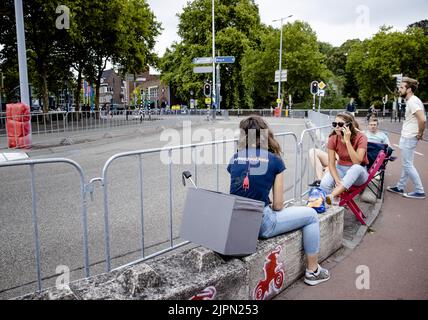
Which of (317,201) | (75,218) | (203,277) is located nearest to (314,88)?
(317,201)

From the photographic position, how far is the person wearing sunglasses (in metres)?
5.16

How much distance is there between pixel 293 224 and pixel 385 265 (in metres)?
1.40

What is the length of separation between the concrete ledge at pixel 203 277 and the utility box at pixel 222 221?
0.43 ft

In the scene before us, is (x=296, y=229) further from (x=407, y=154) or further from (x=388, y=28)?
(x=388, y=28)

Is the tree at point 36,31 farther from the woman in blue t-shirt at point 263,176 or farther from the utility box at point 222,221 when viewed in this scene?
the utility box at point 222,221

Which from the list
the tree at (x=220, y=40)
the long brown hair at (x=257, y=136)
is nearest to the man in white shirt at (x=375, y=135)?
the long brown hair at (x=257, y=136)

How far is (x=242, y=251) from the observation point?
302cm

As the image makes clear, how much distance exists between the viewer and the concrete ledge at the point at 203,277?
2.49 metres

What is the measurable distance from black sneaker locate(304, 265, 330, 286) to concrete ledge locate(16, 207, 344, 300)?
0.38ft

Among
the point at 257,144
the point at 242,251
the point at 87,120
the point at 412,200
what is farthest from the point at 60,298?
the point at 87,120

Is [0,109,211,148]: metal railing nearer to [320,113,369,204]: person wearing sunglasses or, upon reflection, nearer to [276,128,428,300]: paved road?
[320,113,369,204]: person wearing sunglasses

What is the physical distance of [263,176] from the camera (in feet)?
10.8
